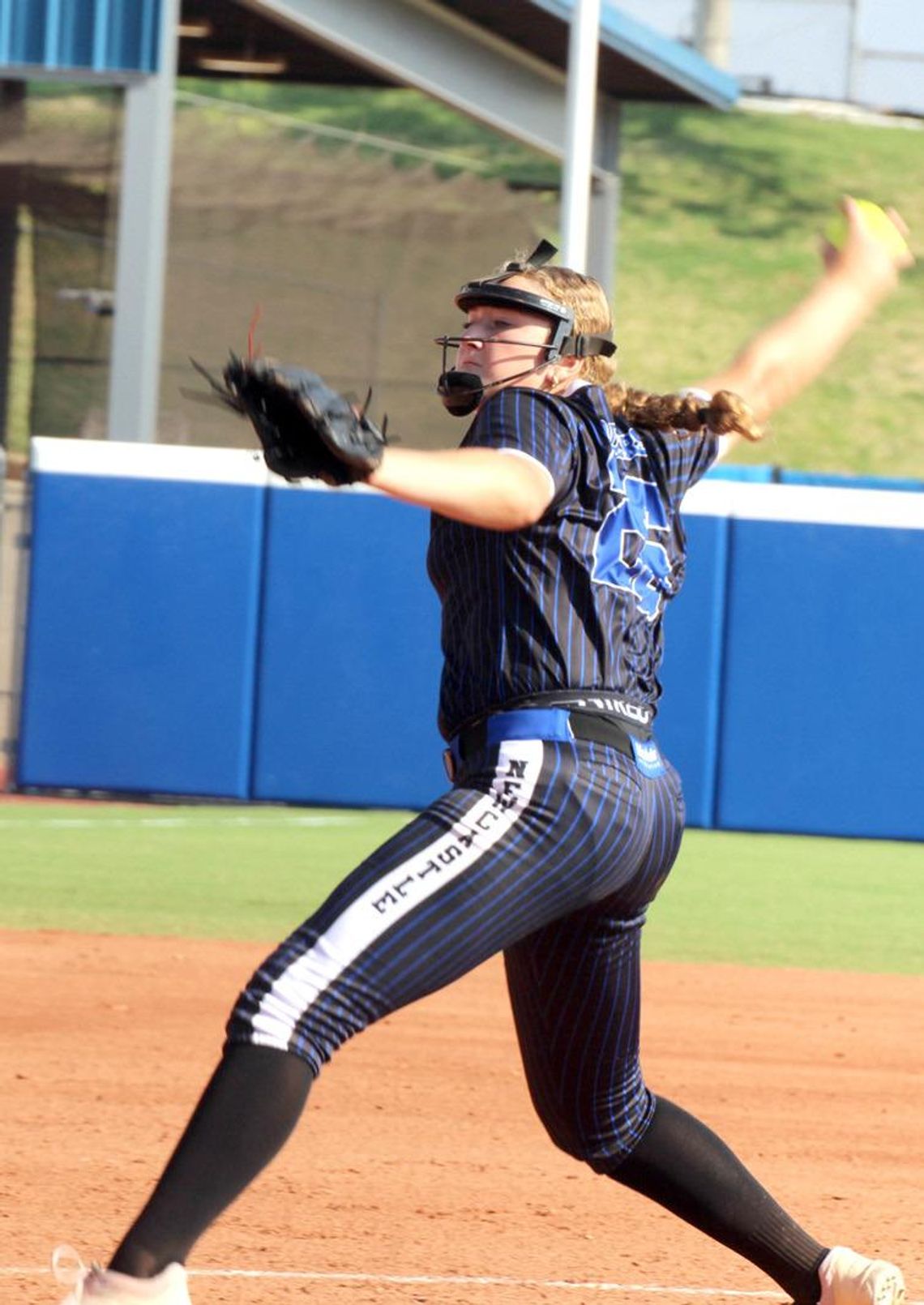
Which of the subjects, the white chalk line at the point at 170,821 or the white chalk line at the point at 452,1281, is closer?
the white chalk line at the point at 452,1281

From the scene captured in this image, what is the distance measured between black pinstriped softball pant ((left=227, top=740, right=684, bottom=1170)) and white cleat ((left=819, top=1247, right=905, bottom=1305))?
572 millimetres

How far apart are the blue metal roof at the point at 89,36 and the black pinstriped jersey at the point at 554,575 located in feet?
35.8

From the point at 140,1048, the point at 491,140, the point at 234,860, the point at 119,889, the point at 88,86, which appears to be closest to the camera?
the point at 140,1048

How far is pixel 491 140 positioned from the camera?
35906 mm

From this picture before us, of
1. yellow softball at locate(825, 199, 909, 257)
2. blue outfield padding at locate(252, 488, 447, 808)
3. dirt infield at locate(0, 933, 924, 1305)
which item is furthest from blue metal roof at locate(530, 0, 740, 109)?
yellow softball at locate(825, 199, 909, 257)

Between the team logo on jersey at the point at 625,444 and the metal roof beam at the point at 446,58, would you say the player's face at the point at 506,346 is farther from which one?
the metal roof beam at the point at 446,58

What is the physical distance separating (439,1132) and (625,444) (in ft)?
8.20

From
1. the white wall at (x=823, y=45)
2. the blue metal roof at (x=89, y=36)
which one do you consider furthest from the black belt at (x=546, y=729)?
the white wall at (x=823, y=45)

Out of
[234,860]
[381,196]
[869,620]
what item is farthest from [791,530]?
[381,196]

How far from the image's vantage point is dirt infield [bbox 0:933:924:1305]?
428 centimetres

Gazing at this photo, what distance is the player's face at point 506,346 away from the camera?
348cm

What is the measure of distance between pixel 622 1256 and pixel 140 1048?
2.22 meters

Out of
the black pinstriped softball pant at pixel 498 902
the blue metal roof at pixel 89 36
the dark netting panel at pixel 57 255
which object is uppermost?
the blue metal roof at pixel 89 36

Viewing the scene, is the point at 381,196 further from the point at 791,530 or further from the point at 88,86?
the point at 791,530
